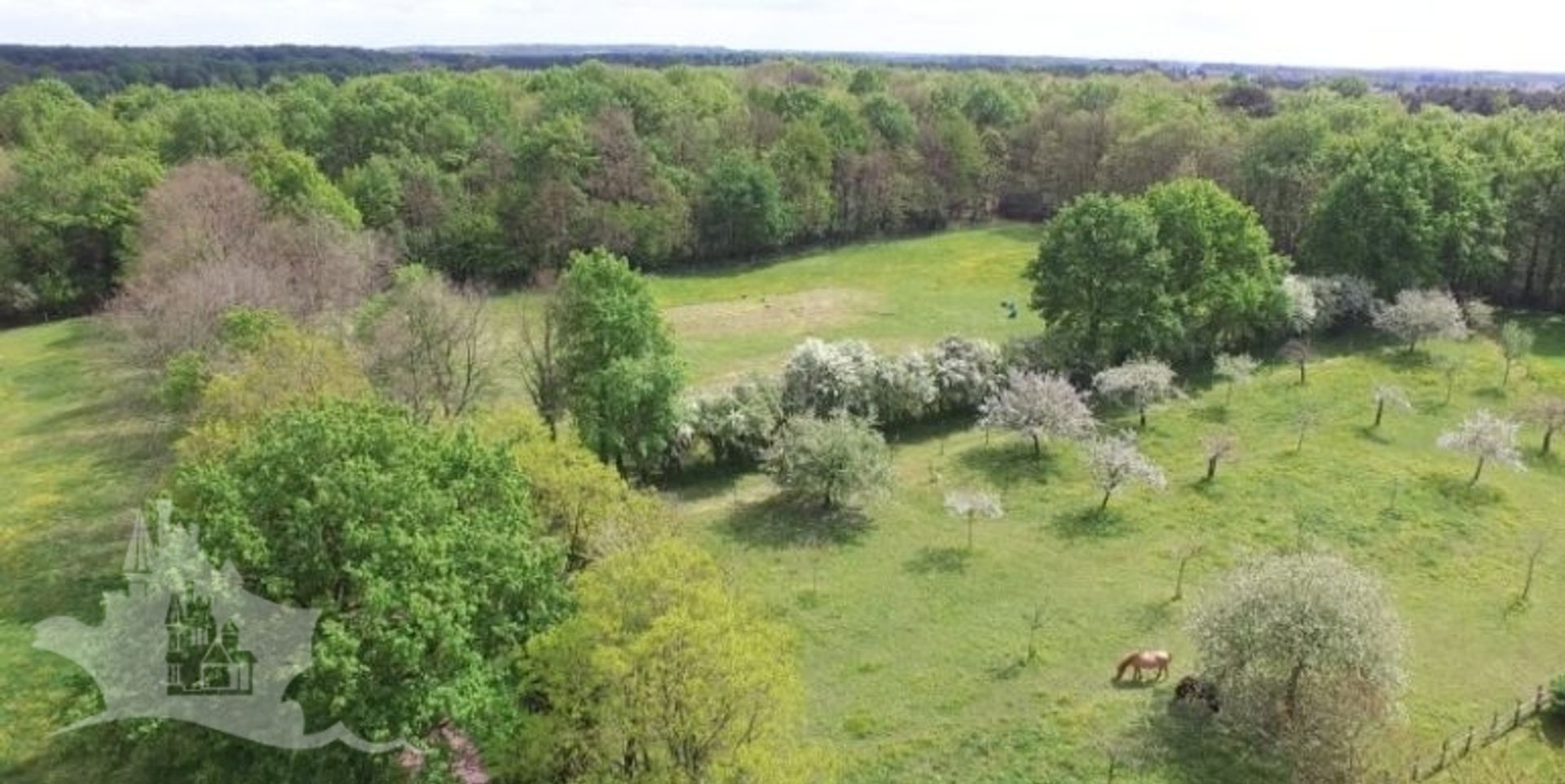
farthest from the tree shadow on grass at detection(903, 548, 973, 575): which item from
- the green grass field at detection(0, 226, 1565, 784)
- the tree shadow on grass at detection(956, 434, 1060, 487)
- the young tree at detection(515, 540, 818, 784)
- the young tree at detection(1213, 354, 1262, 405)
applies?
the young tree at detection(1213, 354, 1262, 405)

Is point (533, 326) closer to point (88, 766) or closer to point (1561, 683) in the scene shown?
point (88, 766)

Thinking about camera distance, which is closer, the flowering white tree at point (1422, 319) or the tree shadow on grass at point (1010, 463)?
the tree shadow on grass at point (1010, 463)

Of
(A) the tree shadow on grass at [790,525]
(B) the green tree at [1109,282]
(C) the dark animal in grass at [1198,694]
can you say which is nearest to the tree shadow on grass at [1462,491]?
(B) the green tree at [1109,282]

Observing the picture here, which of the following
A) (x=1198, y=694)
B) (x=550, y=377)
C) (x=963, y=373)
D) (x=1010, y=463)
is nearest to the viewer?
(x=1198, y=694)

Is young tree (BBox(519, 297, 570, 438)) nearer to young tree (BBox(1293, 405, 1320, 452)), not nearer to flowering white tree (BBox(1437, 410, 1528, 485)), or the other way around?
young tree (BBox(1293, 405, 1320, 452))

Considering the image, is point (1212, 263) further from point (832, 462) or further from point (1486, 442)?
point (832, 462)

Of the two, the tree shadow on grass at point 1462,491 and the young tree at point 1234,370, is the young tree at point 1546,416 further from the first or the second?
the young tree at point 1234,370

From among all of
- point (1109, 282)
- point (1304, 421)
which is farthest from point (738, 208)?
point (1304, 421)

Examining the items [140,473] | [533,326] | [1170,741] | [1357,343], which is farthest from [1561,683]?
[140,473]
